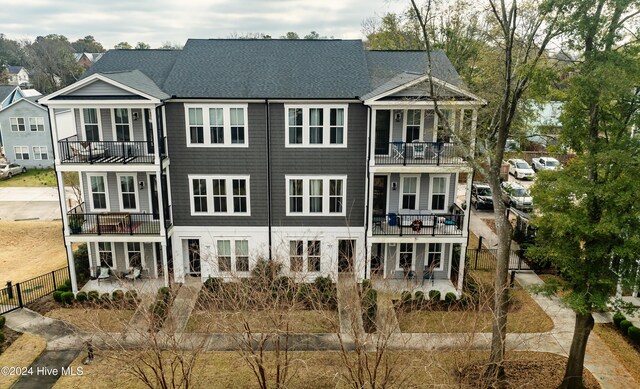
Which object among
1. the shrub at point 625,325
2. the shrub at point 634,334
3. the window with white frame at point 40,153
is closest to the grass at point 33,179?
the window with white frame at point 40,153

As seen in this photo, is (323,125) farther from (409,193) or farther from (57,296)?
(57,296)

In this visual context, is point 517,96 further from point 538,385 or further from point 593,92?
point 538,385

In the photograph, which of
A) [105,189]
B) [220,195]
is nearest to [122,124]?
[105,189]

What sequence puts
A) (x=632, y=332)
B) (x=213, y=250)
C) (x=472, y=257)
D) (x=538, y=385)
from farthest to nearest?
(x=472, y=257), (x=213, y=250), (x=632, y=332), (x=538, y=385)

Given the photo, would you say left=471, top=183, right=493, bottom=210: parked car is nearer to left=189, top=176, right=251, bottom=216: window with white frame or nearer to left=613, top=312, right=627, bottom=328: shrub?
left=613, top=312, right=627, bottom=328: shrub

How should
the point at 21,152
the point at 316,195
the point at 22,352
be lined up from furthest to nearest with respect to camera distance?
the point at 21,152, the point at 316,195, the point at 22,352

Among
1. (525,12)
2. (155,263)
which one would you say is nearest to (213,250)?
(155,263)
